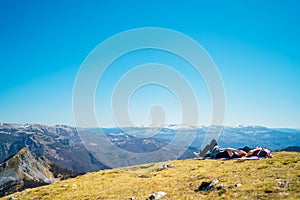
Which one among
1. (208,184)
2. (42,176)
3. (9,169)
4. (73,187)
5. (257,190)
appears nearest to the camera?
(257,190)

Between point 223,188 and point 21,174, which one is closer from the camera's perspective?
point 223,188

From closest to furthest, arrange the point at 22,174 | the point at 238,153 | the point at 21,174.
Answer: the point at 238,153 < the point at 22,174 < the point at 21,174

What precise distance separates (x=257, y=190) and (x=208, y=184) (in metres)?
5.12

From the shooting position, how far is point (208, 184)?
65.8 ft

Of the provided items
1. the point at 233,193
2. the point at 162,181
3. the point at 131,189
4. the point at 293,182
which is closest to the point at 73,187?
the point at 131,189

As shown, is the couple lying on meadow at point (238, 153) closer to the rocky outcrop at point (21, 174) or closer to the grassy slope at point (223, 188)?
the grassy slope at point (223, 188)

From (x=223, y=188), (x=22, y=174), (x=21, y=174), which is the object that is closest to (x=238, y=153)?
(x=223, y=188)

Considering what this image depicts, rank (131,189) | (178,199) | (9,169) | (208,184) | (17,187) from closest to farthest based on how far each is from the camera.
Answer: (178,199) < (208,184) < (131,189) < (17,187) < (9,169)

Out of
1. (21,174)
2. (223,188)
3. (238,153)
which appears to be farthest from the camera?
(21,174)

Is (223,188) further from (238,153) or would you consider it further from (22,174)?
(22,174)

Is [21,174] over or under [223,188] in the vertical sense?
under

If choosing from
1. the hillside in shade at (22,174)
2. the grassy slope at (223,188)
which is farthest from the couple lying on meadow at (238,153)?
the hillside in shade at (22,174)

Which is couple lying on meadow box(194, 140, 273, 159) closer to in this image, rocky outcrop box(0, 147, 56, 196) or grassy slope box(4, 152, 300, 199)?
grassy slope box(4, 152, 300, 199)

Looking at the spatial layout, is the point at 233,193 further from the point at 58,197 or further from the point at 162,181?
the point at 58,197
